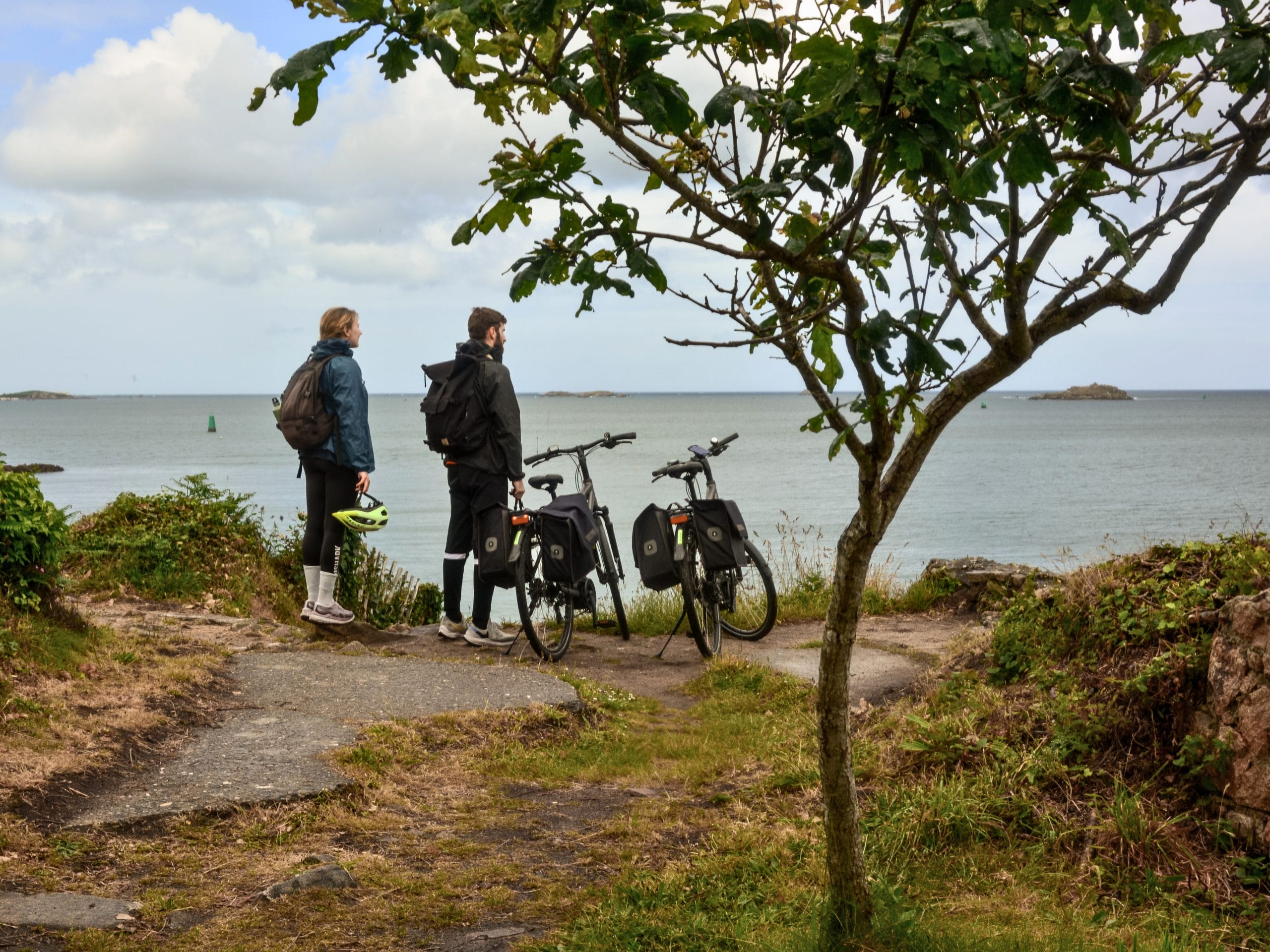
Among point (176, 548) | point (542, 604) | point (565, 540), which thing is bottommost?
point (542, 604)

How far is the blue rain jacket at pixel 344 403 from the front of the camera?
327 inches

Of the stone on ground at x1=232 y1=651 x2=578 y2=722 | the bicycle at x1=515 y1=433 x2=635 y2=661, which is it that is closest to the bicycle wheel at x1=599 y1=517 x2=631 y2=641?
the bicycle at x1=515 y1=433 x2=635 y2=661

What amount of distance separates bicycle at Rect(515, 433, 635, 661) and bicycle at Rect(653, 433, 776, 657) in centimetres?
57

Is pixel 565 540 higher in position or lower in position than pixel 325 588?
higher

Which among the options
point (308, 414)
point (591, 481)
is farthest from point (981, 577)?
point (308, 414)

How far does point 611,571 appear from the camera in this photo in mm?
8867

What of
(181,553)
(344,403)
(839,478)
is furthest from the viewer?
(839,478)

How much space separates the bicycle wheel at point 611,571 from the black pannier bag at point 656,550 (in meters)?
0.49

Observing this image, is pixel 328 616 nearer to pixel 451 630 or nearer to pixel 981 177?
pixel 451 630

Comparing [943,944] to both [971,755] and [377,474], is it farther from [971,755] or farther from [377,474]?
[377,474]

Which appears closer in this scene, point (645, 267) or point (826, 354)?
point (645, 267)

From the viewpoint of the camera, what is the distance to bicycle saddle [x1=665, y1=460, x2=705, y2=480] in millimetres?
8586

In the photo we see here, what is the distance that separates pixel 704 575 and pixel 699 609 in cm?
26

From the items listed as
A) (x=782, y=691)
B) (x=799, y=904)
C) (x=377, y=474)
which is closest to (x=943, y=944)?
(x=799, y=904)
